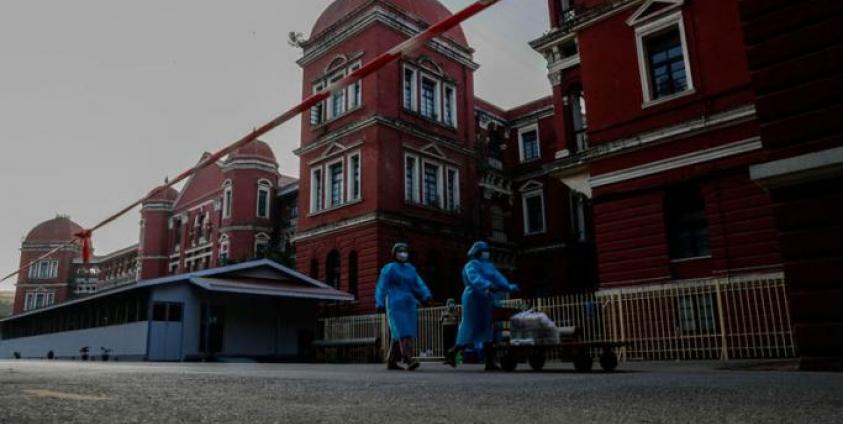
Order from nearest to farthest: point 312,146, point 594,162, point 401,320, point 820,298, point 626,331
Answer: point 820,298 → point 401,320 → point 626,331 → point 594,162 → point 312,146

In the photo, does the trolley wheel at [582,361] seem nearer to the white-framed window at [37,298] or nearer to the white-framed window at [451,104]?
the white-framed window at [451,104]

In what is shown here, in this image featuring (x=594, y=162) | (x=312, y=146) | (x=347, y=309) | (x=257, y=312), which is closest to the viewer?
(x=594, y=162)

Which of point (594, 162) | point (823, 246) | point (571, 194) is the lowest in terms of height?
point (823, 246)

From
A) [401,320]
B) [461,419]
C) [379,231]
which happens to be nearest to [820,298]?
[461,419]

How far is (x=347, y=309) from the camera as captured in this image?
75.8 feet

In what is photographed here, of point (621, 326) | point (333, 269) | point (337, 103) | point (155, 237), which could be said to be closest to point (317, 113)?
point (337, 103)

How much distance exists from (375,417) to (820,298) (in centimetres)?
508

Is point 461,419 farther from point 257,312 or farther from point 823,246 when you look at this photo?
point 257,312

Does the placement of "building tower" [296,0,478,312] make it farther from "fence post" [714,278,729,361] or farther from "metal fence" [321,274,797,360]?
"fence post" [714,278,729,361]

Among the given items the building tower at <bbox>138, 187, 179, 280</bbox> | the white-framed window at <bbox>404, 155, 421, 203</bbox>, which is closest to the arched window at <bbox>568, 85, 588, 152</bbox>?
the white-framed window at <bbox>404, 155, 421, 203</bbox>

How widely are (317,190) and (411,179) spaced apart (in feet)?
13.6

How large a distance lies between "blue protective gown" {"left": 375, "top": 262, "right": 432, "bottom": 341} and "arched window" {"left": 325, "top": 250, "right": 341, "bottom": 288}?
48.7 feet

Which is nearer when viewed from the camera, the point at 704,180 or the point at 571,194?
the point at 704,180

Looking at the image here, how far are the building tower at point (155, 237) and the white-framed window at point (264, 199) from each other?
452 inches
